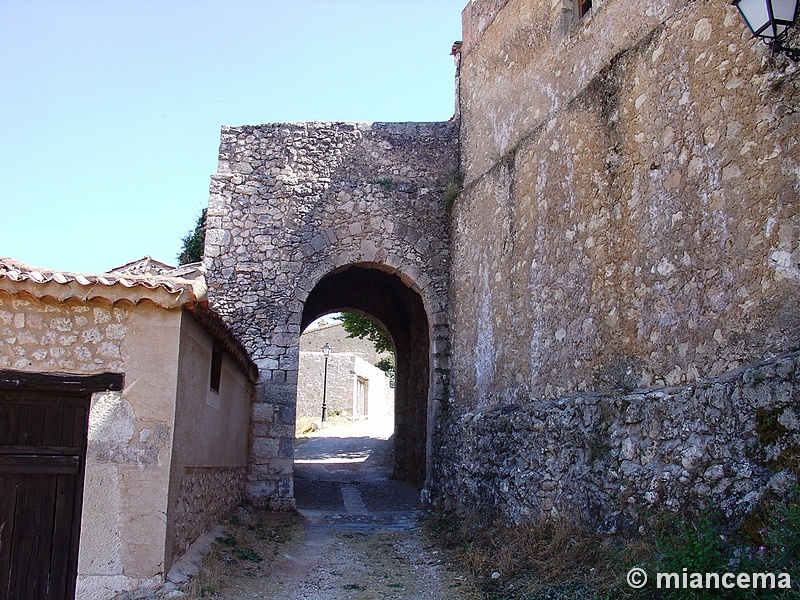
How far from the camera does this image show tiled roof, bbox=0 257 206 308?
5.41m

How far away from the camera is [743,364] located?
465cm

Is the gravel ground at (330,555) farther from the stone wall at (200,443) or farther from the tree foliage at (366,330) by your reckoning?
the tree foliage at (366,330)

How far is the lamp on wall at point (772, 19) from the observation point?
416cm

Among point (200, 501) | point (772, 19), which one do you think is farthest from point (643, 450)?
point (200, 501)

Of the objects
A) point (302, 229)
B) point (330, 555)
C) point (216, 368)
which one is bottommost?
point (330, 555)

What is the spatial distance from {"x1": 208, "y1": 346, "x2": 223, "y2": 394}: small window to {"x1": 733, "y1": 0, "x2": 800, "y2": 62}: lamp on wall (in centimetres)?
544

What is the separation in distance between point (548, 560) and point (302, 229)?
652cm

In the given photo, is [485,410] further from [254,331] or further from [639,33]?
[639,33]

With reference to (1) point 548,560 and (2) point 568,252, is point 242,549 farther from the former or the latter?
(2) point 568,252

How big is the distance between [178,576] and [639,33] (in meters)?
5.97

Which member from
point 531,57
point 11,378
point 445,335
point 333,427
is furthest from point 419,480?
point 333,427

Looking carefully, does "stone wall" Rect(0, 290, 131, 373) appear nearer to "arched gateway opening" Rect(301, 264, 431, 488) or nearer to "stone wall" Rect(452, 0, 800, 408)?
"stone wall" Rect(452, 0, 800, 408)

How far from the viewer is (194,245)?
15336mm

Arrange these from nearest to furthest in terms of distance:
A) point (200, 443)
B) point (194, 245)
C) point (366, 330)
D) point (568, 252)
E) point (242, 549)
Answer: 1. point (200, 443)
2. point (568, 252)
3. point (242, 549)
4. point (194, 245)
5. point (366, 330)
